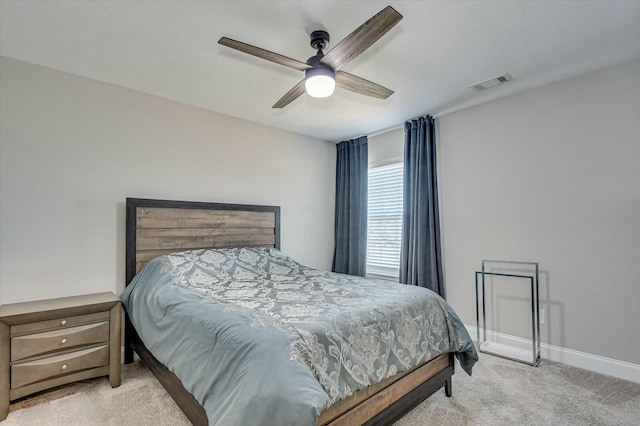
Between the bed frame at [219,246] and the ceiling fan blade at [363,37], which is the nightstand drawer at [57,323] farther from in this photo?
A: the ceiling fan blade at [363,37]

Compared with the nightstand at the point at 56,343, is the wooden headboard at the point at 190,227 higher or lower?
higher

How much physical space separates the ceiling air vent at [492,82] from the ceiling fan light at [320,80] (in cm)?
166

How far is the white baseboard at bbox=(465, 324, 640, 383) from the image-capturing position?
2473 mm

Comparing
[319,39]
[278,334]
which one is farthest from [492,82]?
[278,334]

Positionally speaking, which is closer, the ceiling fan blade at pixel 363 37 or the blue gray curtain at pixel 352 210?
the ceiling fan blade at pixel 363 37

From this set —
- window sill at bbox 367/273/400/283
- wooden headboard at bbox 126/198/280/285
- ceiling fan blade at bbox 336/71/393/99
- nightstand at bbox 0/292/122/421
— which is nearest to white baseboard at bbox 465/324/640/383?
window sill at bbox 367/273/400/283

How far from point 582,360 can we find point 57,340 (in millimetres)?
4141

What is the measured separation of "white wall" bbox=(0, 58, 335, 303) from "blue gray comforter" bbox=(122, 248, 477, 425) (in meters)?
0.55

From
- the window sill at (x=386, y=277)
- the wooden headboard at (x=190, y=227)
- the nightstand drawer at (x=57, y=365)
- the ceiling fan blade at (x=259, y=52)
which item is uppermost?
the ceiling fan blade at (x=259, y=52)

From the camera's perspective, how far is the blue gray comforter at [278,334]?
49.9 inches

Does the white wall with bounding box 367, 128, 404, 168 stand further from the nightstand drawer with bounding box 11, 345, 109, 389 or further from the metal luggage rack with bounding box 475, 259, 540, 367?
the nightstand drawer with bounding box 11, 345, 109, 389

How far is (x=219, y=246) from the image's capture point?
11.4 ft

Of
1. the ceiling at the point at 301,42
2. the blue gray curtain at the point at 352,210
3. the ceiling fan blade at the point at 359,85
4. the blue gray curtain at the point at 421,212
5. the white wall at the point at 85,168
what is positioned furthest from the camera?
the blue gray curtain at the point at 352,210

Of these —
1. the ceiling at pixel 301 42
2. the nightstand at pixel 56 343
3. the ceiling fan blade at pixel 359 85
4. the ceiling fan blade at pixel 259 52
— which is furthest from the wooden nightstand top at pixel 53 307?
the ceiling fan blade at pixel 359 85
